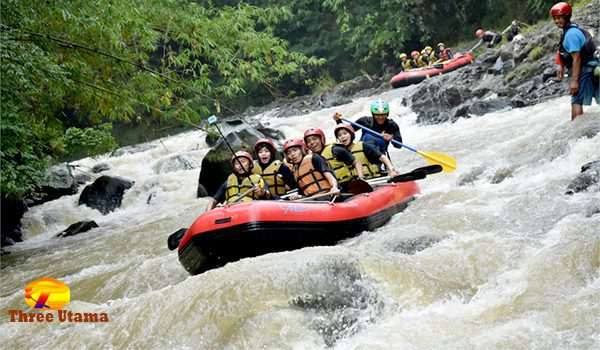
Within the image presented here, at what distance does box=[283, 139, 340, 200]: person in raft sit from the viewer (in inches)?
235

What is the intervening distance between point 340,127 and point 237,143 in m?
4.50

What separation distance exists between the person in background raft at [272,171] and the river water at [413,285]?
3.87 feet

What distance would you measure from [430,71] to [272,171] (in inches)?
541

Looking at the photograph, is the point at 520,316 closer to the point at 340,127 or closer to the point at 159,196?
the point at 340,127

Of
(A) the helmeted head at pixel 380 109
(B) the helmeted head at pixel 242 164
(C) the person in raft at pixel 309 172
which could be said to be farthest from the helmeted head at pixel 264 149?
(A) the helmeted head at pixel 380 109

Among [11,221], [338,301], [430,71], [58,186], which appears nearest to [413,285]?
[338,301]

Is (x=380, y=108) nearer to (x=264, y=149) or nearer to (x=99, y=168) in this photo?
(x=264, y=149)

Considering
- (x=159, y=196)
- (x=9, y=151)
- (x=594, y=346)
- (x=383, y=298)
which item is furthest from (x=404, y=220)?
(x=159, y=196)

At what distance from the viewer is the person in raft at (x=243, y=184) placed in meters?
5.83

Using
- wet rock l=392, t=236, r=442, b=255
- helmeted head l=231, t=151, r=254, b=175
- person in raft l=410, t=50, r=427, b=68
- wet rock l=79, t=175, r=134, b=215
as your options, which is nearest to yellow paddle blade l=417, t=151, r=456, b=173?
helmeted head l=231, t=151, r=254, b=175

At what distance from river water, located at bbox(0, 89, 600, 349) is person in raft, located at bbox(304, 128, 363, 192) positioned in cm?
71

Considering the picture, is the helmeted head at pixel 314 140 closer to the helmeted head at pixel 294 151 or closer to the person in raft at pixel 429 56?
the helmeted head at pixel 294 151

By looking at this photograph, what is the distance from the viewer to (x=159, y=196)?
40.0ft

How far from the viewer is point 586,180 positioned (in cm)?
521
